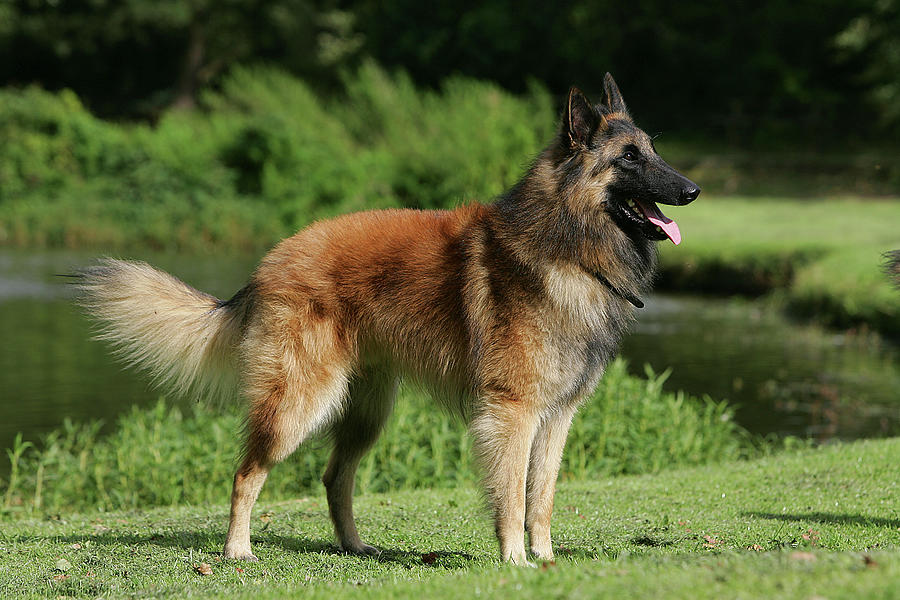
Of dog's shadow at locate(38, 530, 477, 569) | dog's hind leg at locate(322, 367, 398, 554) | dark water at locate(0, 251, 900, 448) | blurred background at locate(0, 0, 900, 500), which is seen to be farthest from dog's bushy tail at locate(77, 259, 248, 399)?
dark water at locate(0, 251, 900, 448)

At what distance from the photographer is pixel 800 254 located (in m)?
21.6

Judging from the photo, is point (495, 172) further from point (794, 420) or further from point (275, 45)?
point (275, 45)

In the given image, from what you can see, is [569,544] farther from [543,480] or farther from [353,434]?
[353,434]

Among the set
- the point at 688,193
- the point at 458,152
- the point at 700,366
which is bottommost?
the point at 700,366

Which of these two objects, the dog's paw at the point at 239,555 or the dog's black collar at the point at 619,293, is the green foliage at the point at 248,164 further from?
the dog's paw at the point at 239,555

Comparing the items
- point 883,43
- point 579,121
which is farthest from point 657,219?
point 883,43

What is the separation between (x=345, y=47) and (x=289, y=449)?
45.6 metres

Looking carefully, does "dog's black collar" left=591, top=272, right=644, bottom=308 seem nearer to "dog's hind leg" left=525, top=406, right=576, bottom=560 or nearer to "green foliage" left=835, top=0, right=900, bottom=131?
"dog's hind leg" left=525, top=406, right=576, bottom=560

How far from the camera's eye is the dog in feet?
19.2

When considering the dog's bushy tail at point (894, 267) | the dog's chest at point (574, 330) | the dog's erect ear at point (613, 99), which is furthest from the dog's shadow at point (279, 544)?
the dog's bushy tail at point (894, 267)

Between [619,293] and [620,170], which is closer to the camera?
[620,170]

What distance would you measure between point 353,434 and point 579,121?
240 centimetres

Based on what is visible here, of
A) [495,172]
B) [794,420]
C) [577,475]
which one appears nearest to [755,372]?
[794,420]

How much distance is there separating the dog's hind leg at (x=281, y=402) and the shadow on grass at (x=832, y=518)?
10.1 feet
